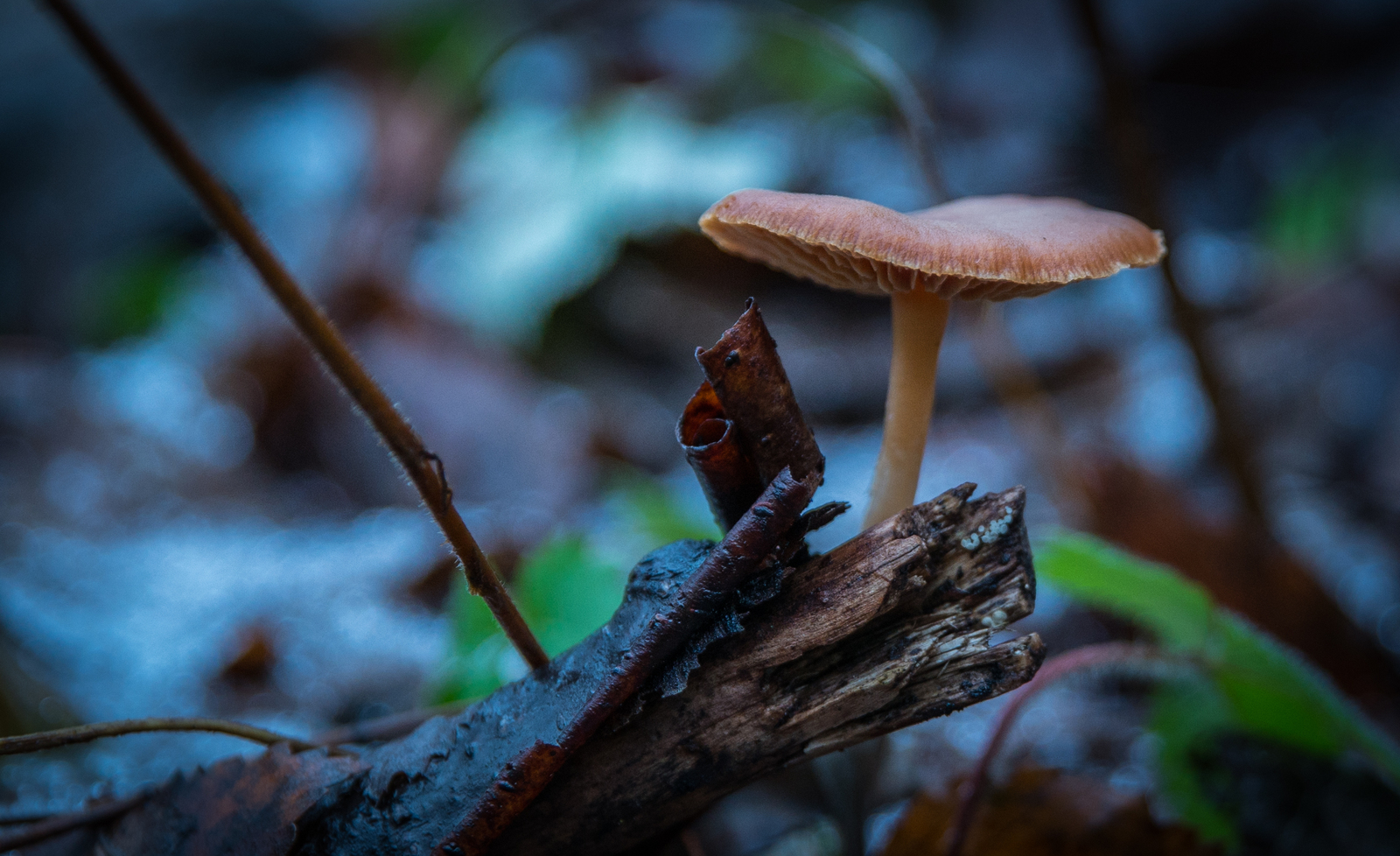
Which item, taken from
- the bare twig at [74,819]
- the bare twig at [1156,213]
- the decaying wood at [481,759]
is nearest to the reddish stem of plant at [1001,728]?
the decaying wood at [481,759]

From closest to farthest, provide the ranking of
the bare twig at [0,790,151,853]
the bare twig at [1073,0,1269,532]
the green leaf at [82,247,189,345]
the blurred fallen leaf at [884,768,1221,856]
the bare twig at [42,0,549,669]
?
the bare twig at [42,0,549,669], the bare twig at [0,790,151,853], the blurred fallen leaf at [884,768,1221,856], the bare twig at [1073,0,1269,532], the green leaf at [82,247,189,345]

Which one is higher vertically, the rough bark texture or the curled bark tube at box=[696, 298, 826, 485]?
the curled bark tube at box=[696, 298, 826, 485]

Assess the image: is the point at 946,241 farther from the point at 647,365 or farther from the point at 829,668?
the point at 647,365

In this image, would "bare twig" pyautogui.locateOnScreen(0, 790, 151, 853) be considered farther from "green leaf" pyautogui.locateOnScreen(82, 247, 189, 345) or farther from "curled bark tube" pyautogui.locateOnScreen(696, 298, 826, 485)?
"green leaf" pyautogui.locateOnScreen(82, 247, 189, 345)

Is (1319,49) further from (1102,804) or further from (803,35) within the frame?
(1102,804)

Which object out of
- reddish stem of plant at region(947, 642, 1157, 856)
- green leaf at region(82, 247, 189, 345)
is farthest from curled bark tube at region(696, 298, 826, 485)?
green leaf at region(82, 247, 189, 345)

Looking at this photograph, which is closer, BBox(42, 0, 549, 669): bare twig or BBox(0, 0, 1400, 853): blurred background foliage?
BBox(42, 0, 549, 669): bare twig

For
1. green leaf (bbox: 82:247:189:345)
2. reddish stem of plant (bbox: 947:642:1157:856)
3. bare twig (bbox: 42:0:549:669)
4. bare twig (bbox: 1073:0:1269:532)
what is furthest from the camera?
green leaf (bbox: 82:247:189:345)

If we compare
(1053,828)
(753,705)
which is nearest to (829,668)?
(753,705)
